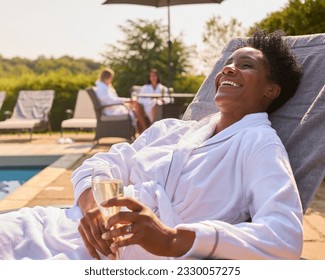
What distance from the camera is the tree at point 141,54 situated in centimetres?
1880

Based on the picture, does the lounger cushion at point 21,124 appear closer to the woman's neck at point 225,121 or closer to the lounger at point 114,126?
the lounger at point 114,126

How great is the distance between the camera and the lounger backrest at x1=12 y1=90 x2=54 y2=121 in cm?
1227

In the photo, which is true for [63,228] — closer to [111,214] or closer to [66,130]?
[111,214]

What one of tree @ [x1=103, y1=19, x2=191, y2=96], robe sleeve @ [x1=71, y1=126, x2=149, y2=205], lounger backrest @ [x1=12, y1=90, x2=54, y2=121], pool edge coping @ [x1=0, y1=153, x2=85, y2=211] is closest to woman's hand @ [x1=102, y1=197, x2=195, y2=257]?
robe sleeve @ [x1=71, y1=126, x2=149, y2=205]

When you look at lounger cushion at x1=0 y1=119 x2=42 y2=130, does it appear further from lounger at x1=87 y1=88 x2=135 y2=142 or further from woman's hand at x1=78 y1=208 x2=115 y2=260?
woman's hand at x1=78 y1=208 x2=115 y2=260

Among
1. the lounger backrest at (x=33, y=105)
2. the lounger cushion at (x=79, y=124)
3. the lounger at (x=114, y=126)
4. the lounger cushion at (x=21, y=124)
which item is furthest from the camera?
the lounger backrest at (x=33, y=105)

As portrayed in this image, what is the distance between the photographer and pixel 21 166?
783 centimetres

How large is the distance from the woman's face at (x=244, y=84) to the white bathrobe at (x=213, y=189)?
75 mm

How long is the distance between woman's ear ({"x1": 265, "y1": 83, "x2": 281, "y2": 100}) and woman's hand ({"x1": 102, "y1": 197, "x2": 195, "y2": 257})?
2.83 ft

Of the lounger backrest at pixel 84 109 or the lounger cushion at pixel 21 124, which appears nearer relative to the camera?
the lounger cushion at pixel 21 124

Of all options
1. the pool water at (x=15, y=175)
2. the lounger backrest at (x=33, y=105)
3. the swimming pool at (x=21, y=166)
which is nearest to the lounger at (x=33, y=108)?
the lounger backrest at (x=33, y=105)

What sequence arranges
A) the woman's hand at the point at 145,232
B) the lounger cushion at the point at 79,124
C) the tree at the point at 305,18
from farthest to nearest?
the lounger cushion at the point at 79,124 → the tree at the point at 305,18 → the woman's hand at the point at 145,232

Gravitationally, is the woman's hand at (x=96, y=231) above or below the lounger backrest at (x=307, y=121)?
below

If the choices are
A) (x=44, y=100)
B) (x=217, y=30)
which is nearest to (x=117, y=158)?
(x=44, y=100)
